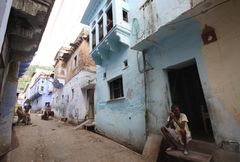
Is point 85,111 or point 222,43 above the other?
point 222,43

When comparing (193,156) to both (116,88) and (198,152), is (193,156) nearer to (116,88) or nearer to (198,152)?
(198,152)

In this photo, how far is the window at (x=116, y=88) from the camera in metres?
7.28

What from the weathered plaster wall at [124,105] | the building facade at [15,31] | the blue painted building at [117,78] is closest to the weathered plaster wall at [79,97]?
the blue painted building at [117,78]

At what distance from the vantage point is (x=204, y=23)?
3562 mm

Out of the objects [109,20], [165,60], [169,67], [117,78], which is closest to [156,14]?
[165,60]

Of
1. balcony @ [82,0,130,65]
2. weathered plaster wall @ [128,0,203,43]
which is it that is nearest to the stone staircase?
weathered plaster wall @ [128,0,203,43]

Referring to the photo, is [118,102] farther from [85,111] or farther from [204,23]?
[85,111]

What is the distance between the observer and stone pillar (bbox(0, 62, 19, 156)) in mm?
4604

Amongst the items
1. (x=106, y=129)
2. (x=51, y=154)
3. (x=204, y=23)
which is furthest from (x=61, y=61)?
(x=204, y=23)

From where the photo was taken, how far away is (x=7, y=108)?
16.6 ft

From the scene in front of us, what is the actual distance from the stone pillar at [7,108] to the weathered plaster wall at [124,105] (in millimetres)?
4175

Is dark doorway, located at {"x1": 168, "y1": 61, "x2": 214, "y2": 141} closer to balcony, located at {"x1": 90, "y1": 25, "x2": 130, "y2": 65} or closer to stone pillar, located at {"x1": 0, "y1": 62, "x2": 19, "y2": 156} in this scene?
balcony, located at {"x1": 90, "y1": 25, "x2": 130, "y2": 65}

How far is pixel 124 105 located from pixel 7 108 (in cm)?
445

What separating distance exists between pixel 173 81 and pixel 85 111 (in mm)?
8598
